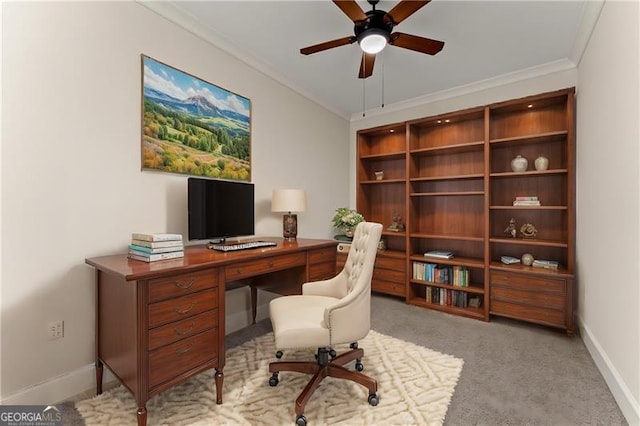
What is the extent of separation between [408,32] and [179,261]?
2.52m

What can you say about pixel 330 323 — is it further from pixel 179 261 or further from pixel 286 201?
pixel 286 201

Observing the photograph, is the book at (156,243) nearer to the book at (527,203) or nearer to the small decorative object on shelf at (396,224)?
the small decorative object on shelf at (396,224)

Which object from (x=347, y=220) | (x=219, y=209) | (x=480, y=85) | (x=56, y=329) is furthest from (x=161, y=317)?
(x=480, y=85)

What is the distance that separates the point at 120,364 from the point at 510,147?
3.97m

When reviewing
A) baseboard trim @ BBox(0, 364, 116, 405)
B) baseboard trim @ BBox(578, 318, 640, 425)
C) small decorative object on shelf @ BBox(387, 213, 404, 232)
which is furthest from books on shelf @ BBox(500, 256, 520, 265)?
baseboard trim @ BBox(0, 364, 116, 405)

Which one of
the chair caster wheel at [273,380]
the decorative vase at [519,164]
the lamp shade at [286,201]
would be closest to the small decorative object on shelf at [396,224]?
the decorative vase at [519,164]

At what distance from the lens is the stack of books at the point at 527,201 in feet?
9.50

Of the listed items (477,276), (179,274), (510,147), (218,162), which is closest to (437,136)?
(510,147)

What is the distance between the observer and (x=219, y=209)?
230 cm

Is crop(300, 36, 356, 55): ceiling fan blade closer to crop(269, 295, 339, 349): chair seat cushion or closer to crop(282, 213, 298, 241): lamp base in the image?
crop(282, 213, 298, 241): lamp base

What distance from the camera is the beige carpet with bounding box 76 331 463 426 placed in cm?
153

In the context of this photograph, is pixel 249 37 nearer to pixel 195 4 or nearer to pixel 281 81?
pixel 195 4

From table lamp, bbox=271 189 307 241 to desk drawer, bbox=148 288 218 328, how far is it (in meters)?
1.26

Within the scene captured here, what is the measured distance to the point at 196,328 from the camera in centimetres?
157
